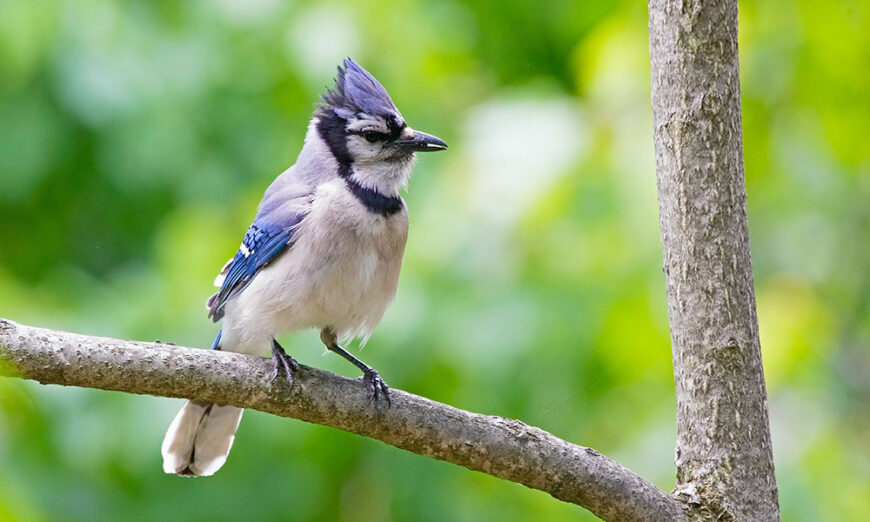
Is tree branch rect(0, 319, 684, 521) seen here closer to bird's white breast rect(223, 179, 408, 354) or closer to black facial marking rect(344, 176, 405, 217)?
bird's white breast rect(223, 179, 408, 354)

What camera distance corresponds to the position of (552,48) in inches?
206

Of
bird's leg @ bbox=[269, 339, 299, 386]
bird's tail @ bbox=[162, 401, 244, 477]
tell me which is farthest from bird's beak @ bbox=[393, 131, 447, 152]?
bird's tail @ bbox=[162, 401, 244, 477]

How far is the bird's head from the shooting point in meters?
3.28

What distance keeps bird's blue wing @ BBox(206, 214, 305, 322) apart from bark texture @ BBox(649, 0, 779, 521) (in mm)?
1223

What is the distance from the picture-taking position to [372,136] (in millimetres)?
3299

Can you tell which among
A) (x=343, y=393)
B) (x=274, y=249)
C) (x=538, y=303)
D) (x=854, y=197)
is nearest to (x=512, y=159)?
(x=538, y=303)

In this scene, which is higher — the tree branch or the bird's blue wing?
the bird's blue wing

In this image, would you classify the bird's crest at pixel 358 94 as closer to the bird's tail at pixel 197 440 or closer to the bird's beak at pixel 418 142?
the bird's beak at pixel 418 142

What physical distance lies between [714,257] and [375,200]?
1.17 m

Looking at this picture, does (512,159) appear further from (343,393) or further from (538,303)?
(343,393)

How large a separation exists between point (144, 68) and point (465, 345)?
1650 mm

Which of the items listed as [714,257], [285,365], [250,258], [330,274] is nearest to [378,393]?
[285,365]

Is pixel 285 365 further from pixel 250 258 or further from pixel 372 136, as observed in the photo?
pixel 372 136

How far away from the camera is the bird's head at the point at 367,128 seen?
328 cm
